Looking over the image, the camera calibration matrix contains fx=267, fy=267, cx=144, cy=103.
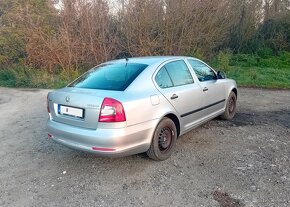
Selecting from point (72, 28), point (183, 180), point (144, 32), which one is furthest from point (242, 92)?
point (72, 28)

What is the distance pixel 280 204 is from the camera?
2.89m

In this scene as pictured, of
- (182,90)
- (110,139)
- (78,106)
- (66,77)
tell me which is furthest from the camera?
(66,77)

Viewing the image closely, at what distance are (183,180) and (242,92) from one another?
654 cm

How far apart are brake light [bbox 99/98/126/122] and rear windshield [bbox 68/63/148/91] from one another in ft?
1.05

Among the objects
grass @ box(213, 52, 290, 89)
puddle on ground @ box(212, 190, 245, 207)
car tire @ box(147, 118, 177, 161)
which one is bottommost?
puddle on ground @ box(212, 190, 245, 207)

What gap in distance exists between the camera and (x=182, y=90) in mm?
4203

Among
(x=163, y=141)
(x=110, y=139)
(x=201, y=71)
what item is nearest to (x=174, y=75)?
(x=201, y=71)

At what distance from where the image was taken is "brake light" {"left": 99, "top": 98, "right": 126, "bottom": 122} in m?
3.24

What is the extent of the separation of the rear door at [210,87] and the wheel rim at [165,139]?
42.9 inches

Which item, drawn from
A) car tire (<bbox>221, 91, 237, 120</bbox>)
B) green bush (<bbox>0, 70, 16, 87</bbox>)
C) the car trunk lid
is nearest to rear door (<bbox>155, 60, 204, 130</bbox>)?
the car trunk lid

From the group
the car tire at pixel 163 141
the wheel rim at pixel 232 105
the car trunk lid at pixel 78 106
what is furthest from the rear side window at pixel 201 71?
the car trunk lid at pixel 78 106

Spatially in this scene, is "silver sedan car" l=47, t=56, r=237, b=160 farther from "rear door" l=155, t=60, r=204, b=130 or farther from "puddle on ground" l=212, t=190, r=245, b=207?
"puddle on ground" l=212, t=190, r=245, b=207

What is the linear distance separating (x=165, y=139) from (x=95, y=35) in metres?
9.90

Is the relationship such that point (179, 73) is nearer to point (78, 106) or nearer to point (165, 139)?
point (165, 139)
